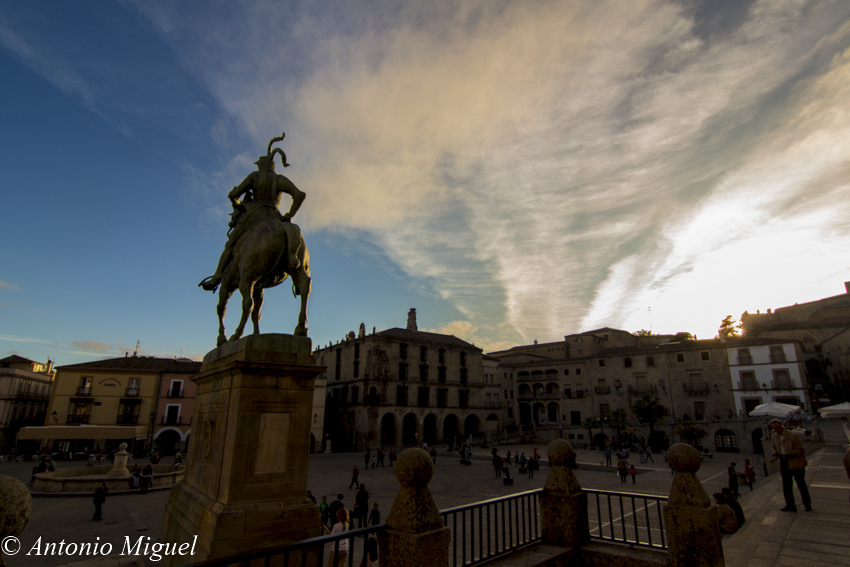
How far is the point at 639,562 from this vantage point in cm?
528

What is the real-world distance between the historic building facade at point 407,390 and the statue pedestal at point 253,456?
1694 inches

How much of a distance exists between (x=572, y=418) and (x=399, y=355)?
23.4 m

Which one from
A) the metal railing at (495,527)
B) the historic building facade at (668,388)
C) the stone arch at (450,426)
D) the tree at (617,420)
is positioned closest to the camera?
the metal railing at (495,527)

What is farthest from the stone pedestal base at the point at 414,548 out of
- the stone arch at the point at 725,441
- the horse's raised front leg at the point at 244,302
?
the stone arch at the point at 725,441

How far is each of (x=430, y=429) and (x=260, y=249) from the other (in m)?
51.3

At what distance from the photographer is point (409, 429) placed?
52.9m

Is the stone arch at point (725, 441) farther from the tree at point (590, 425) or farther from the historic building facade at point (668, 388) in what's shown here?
the tree at point (590, 425)

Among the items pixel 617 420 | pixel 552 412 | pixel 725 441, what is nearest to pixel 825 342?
pixel 725 441

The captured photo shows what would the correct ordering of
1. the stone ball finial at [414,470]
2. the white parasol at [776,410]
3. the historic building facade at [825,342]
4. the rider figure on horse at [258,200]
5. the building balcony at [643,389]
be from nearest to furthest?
the stone ball finial at [414,470]
the rider figure on horse at [258,200]
the white parasol at [776,410]
the historic building facade at [825,342]
the building balcony at [643,389]

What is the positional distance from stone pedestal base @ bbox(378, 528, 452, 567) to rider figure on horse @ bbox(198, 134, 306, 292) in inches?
228

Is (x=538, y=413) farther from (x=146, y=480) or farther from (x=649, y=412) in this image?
(x=146, y=480)

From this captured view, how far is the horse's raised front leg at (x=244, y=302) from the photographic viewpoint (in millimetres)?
7238

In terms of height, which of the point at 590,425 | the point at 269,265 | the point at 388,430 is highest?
the point at 269,265

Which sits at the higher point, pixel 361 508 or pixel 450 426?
pixel 450 426
